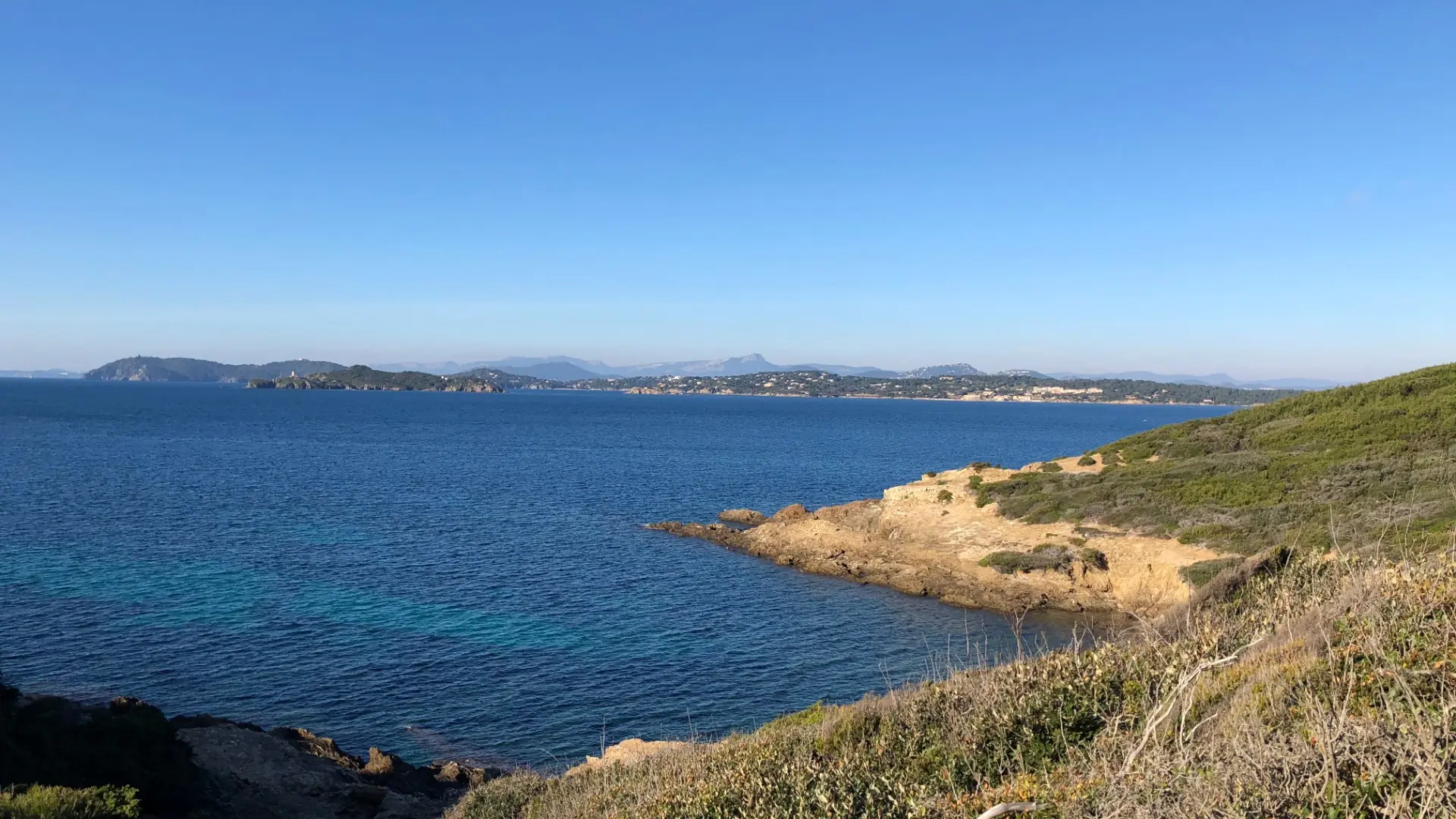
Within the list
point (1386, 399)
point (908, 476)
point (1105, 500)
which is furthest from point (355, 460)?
point (1386, 399)

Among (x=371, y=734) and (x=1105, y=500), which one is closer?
(x=371, y=734)

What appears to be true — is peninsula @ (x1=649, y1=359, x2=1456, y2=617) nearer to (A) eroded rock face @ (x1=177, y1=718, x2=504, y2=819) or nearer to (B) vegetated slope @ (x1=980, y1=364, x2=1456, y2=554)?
(B) vegetated slope @ (x1=980, y1=364, x2=1456, y2=554)

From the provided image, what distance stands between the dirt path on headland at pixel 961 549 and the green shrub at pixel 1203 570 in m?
0.38

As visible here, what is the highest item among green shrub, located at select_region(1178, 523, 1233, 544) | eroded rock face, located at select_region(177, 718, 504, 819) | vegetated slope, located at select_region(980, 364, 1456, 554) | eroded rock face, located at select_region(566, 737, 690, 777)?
vegetated slope, located at select_region(980, 364, 1456, 554)

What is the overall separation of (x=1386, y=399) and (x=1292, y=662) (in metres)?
49.3

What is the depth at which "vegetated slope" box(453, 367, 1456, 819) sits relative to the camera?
5.68m

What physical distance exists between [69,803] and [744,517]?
45.7m

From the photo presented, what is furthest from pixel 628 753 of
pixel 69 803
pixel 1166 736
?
pixel 1166 736

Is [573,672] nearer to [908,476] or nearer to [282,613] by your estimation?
[282,613]

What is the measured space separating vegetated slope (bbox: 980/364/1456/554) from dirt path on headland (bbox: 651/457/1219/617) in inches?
61.5

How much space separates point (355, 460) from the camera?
287 ft

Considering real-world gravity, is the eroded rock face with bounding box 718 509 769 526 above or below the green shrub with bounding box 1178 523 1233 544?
below

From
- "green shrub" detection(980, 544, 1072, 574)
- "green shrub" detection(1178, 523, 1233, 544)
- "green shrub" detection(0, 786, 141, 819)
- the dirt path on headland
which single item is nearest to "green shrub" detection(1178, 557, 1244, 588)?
the dirt path on headland

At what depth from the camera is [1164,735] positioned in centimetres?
714
